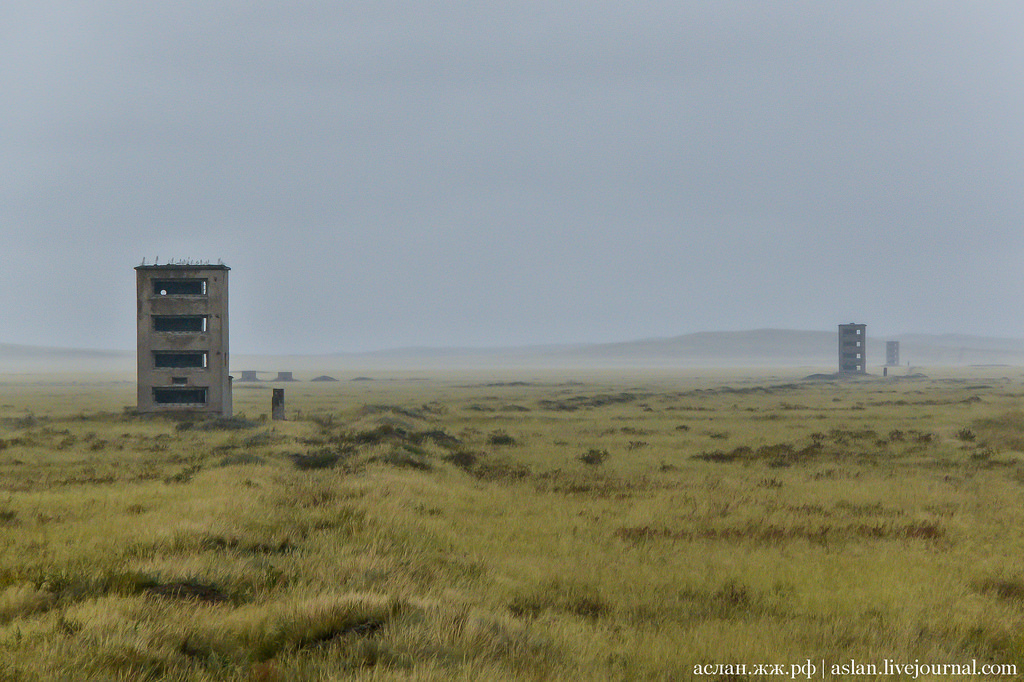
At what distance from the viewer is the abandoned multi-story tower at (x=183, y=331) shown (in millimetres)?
49125

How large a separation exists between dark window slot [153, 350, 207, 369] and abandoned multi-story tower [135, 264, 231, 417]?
0.13m

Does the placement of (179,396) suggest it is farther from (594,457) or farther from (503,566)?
(503,566)

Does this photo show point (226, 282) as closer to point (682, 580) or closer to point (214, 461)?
point (214, 461)

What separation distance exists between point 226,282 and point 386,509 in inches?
1470

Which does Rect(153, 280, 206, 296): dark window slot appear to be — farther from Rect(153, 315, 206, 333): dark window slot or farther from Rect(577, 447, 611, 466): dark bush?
Rect(577, 447, 611, 466): dark bush

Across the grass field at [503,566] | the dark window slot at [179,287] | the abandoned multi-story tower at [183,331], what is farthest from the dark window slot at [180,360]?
the grass field at [503,566]

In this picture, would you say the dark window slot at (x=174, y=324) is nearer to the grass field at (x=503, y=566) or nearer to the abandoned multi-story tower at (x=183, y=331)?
the abandoned multi-story tower at (x=183, y=331)

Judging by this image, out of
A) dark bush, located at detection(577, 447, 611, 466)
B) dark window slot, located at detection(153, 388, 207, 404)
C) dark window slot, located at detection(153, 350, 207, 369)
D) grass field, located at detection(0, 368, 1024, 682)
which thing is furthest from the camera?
dark window slot, located at detection(153, 388, 207, 404)

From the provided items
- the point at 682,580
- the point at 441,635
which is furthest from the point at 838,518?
the point at 441,635

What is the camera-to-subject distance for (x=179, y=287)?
163ft

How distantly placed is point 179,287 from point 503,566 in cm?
4371

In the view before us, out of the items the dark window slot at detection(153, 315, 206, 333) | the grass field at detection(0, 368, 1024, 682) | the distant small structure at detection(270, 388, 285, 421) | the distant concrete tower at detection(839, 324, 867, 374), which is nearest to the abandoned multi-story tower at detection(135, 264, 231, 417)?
the dark window slot at detection(153, 315, 206, 333)

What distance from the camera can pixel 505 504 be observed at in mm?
19219

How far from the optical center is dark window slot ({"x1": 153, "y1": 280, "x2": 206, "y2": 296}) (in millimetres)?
49531
